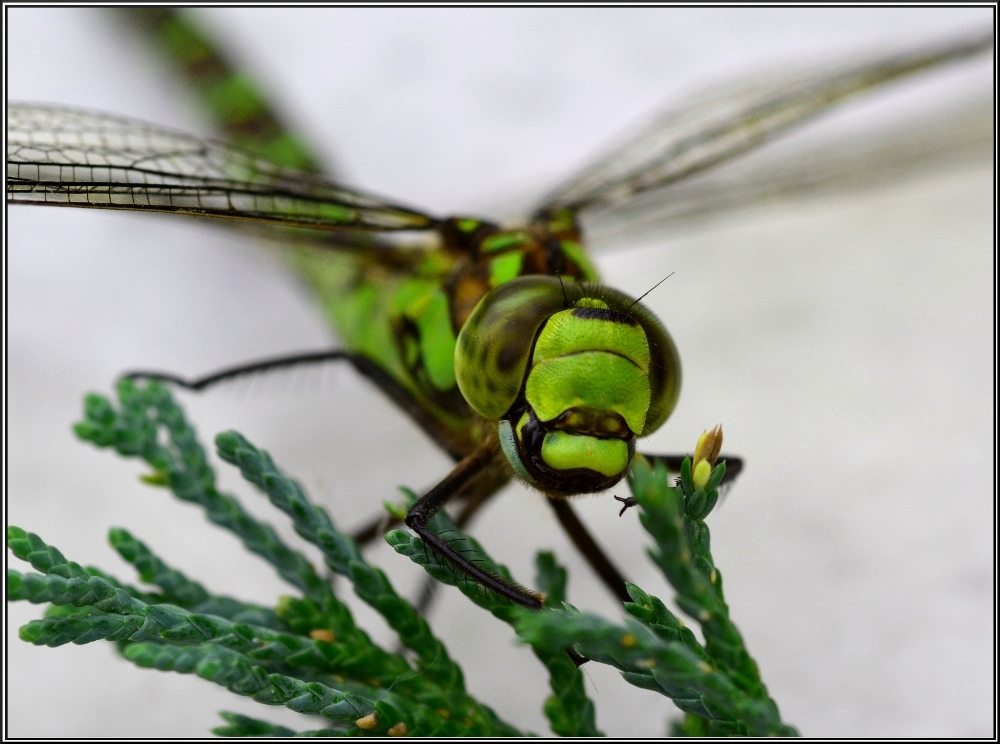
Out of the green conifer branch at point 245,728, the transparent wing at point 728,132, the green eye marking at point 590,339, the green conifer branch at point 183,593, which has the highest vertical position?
the transparent wing at point 728,132

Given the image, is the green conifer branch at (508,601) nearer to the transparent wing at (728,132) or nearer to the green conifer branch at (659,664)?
the green conifer branch at (659,664)

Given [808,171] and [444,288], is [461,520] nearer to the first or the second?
[444,288]

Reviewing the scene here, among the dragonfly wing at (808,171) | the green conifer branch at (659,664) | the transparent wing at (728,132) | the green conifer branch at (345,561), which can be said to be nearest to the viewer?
the green conifer branch at (659,664)

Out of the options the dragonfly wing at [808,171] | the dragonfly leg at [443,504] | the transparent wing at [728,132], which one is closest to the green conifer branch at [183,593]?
the dragonfly leg at [443,504]

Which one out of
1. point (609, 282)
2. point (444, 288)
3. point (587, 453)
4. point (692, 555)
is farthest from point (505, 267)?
point (609, 282)

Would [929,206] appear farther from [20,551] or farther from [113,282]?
[20,551]

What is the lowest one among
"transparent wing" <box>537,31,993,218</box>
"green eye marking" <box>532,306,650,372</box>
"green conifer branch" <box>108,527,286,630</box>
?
"green conifer branch" <box>108,527,286,630</box>

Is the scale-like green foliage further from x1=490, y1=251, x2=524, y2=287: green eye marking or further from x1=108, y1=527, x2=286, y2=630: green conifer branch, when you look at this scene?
x1=490, y1=251, x2=524, y2=287: green eye marking

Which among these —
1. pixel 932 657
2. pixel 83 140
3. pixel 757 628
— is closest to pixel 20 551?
pixel 83 140

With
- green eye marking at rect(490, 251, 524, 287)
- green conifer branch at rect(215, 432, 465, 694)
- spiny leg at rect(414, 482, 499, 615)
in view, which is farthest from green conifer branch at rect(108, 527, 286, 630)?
green eye marking at rect(490, 251, 524, 287)
